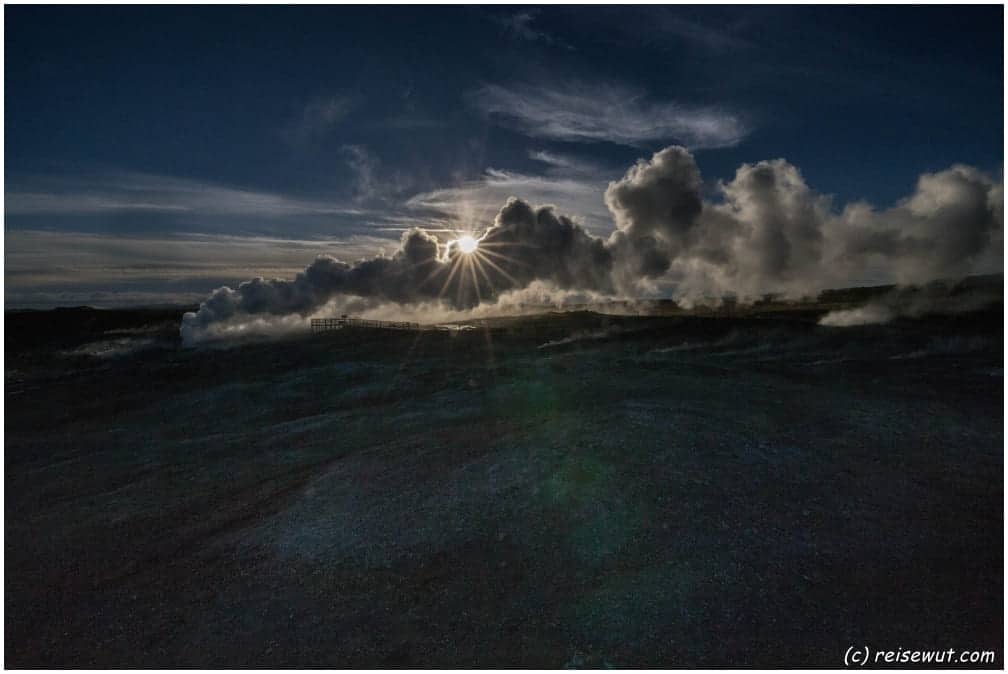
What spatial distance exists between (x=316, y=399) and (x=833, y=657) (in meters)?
32.0

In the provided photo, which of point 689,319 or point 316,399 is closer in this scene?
point 316,399

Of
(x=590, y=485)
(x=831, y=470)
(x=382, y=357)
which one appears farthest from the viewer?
(x=382, y=357)

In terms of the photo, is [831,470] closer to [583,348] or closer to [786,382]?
[786,382]

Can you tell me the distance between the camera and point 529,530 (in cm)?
1550

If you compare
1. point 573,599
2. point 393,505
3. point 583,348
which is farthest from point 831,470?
point 583,348

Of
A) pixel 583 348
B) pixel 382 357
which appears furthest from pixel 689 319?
pixel 382 357

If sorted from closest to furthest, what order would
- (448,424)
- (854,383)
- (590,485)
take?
(590,485) < (448,424) < (854,383)

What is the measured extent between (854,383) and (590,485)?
76.0 ft

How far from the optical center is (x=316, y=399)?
1470 inches

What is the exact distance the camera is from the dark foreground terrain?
39.4ft

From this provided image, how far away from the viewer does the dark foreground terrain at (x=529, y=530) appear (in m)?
12.0

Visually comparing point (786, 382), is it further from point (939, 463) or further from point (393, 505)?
point (393, 505)

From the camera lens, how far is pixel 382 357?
5284cm

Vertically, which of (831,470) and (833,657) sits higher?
(831,470)
